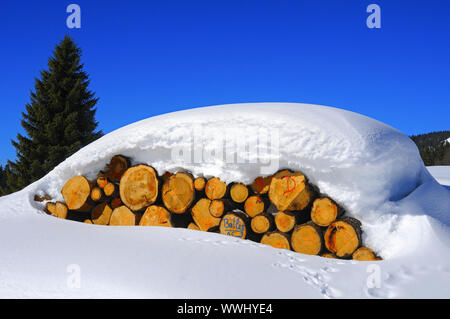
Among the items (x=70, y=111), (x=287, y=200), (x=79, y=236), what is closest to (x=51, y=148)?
(x=70, y=111)

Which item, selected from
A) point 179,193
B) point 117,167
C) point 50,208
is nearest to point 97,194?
point 117,167

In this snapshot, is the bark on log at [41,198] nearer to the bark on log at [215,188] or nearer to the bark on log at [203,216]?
the bark on log at [203,216]

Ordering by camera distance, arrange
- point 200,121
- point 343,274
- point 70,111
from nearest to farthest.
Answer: point 343,274 → point 200,121 → point 70,111

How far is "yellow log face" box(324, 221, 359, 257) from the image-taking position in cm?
214

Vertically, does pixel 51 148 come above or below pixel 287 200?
above

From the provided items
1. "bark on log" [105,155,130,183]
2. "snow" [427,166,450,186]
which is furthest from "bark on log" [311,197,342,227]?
"snow" [427,166,450,186]

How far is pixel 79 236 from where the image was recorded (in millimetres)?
2322

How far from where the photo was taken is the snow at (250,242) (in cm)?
165

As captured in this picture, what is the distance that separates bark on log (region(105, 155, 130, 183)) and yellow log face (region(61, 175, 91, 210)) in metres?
0.25

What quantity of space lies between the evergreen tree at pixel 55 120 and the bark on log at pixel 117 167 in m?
8.06

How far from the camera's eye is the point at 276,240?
92.4 inches

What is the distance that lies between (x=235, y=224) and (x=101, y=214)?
1352 millimetres
